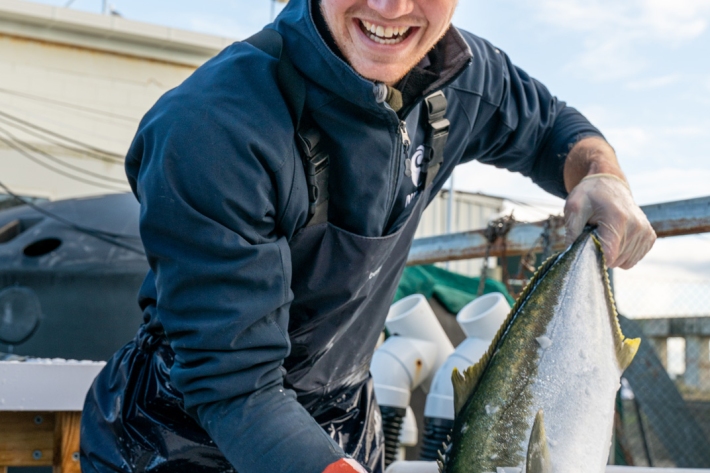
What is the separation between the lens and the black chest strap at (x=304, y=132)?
5.12ft

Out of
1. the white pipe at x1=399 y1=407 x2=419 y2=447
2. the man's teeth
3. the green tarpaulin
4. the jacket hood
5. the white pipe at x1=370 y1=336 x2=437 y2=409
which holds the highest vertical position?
the man's teeth

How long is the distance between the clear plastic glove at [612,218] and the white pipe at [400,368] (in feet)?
4.96

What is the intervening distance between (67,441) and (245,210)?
49.0 inches

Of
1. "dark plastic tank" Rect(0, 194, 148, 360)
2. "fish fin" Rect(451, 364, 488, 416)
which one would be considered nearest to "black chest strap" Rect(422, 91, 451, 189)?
"fish fin" Rect(451, 364, 488, 416)

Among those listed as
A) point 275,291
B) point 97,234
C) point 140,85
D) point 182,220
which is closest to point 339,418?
point 275,291

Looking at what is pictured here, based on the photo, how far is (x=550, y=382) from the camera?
1.52 meters

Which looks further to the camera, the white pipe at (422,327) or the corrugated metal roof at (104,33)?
the corrugated metal roof at (104,33)

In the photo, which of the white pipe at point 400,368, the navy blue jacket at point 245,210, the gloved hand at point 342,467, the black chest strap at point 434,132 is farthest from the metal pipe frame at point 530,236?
the gloved hand at point 342,467

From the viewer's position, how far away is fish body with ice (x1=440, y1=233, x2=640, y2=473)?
1439mm

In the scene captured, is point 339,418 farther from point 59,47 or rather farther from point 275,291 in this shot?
point 59,47

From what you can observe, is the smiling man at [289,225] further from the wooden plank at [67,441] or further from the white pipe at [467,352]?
the white pipe at [467,352]

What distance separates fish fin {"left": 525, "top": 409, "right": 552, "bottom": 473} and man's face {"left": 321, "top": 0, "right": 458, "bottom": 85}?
80cm

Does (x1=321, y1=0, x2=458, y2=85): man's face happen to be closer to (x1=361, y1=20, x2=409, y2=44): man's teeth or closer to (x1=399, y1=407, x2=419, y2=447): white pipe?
(x1=361, y1=20, x2=409, y2=44): man's teeth

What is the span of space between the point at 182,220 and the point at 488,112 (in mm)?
1137
